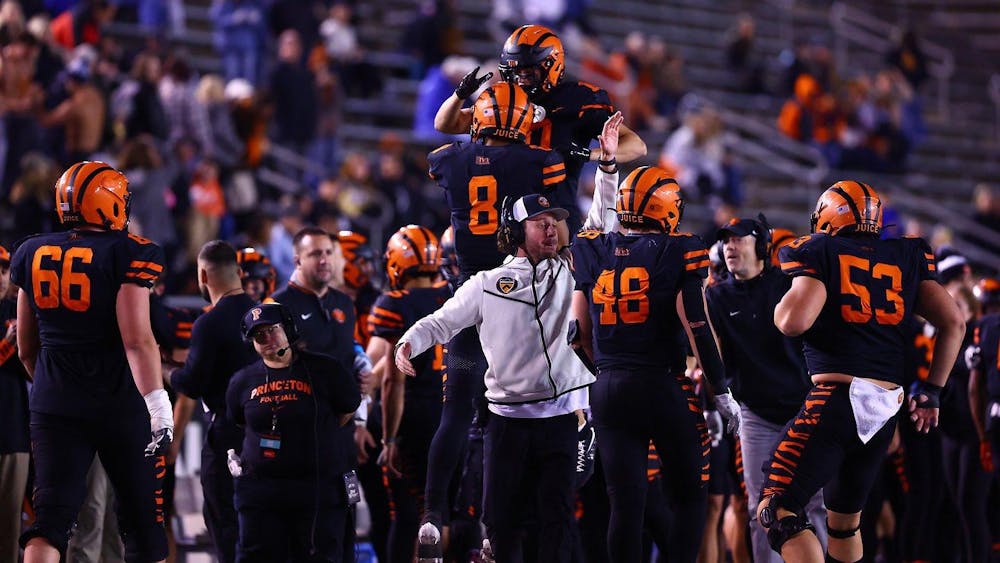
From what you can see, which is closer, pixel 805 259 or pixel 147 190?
pixel 805 259

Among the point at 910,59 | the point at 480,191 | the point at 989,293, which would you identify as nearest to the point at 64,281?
the point at 480,191

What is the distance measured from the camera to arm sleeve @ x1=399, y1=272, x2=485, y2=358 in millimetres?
7301

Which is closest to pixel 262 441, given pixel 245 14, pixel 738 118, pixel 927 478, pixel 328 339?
pixel 328 339

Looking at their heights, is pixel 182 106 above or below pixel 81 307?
above

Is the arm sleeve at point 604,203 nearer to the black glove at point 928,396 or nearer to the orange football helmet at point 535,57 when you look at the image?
the orange football helmet at point 535,57

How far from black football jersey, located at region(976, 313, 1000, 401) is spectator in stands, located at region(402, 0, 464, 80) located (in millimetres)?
9943

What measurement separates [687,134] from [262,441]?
11472 millimetres

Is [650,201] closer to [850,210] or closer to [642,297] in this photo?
[642,297]

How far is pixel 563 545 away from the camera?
23.5 ft

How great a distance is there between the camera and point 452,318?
734 cm

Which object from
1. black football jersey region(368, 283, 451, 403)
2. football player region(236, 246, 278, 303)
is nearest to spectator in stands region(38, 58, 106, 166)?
football player region(236, 246, 278, 303)

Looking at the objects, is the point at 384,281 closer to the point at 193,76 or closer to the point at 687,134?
the point at 193,76

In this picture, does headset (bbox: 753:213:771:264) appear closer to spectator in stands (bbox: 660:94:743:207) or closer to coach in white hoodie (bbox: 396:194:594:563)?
coach in white hoodie (bbox: 396:194:594:563)

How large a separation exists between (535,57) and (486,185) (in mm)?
751
